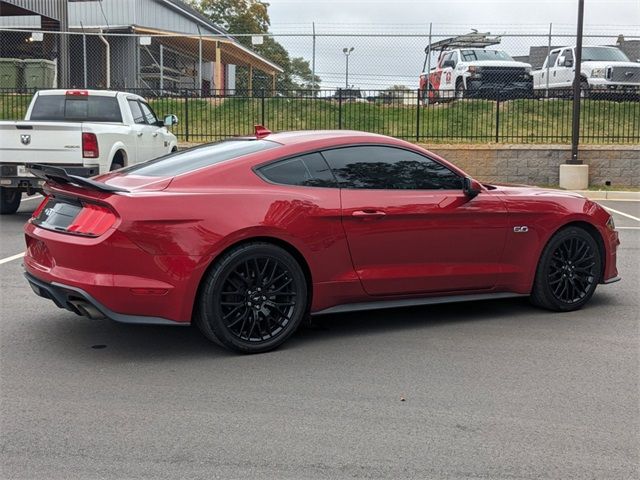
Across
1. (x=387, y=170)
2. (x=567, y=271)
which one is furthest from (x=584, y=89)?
(x=387, y=170)

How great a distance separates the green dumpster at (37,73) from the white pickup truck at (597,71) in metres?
→ 14.3

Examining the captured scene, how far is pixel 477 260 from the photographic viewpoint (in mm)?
5871

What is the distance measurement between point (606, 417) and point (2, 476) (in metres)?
3.04

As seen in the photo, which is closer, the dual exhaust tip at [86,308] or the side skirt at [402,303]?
the dual exhaust tip at [86,308]

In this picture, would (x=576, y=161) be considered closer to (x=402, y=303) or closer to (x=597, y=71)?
(x=597, y=71)

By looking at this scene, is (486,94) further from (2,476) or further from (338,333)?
(2,476)

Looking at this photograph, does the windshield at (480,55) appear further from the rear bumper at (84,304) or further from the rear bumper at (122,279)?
the rear bumper at (84,304)

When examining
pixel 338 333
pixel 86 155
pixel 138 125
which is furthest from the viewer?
Answer: pixel 138 125

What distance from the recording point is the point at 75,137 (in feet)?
35.6

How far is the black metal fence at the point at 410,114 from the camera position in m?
19.8

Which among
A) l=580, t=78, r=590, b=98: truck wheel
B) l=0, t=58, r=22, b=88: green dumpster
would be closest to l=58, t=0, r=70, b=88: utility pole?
l=0, t=58, r=22, b=88: green dumpster

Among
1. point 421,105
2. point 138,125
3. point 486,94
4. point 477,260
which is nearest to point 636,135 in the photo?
point 486,94

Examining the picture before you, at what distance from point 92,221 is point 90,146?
6481 mm

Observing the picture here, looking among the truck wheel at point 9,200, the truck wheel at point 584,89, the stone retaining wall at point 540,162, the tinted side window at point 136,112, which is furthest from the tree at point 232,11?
the truck wheel at point 9,200
